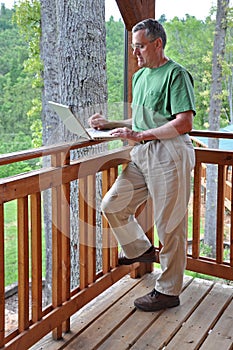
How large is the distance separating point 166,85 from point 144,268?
1.45m

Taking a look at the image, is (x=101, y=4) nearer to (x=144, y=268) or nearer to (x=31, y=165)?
(x=31, y=165)

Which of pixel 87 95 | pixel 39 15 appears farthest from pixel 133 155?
pixel 39 15

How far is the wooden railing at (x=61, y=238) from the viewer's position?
2.34 meters

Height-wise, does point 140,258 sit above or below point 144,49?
below

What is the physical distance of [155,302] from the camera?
9.77 ft

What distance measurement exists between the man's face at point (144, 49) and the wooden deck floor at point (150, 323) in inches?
57.4

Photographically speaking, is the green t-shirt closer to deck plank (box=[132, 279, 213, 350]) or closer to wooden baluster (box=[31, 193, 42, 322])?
wooden baluster (box=[31, 193, 42, 322])

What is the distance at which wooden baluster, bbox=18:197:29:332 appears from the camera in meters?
2.35

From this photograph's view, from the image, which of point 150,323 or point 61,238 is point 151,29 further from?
point 150,323

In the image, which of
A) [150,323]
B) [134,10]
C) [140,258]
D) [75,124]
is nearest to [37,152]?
[75,124]

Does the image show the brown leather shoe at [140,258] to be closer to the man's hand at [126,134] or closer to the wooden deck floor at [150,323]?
the wooden deck floor at [150,323]

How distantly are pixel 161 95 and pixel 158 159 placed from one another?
1.14 ft

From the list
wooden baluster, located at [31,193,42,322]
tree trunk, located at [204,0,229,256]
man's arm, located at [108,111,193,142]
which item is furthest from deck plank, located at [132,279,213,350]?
tree trunk, located at [204,0,229,256]

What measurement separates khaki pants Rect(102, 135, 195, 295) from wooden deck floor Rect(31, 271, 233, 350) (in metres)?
0.20
